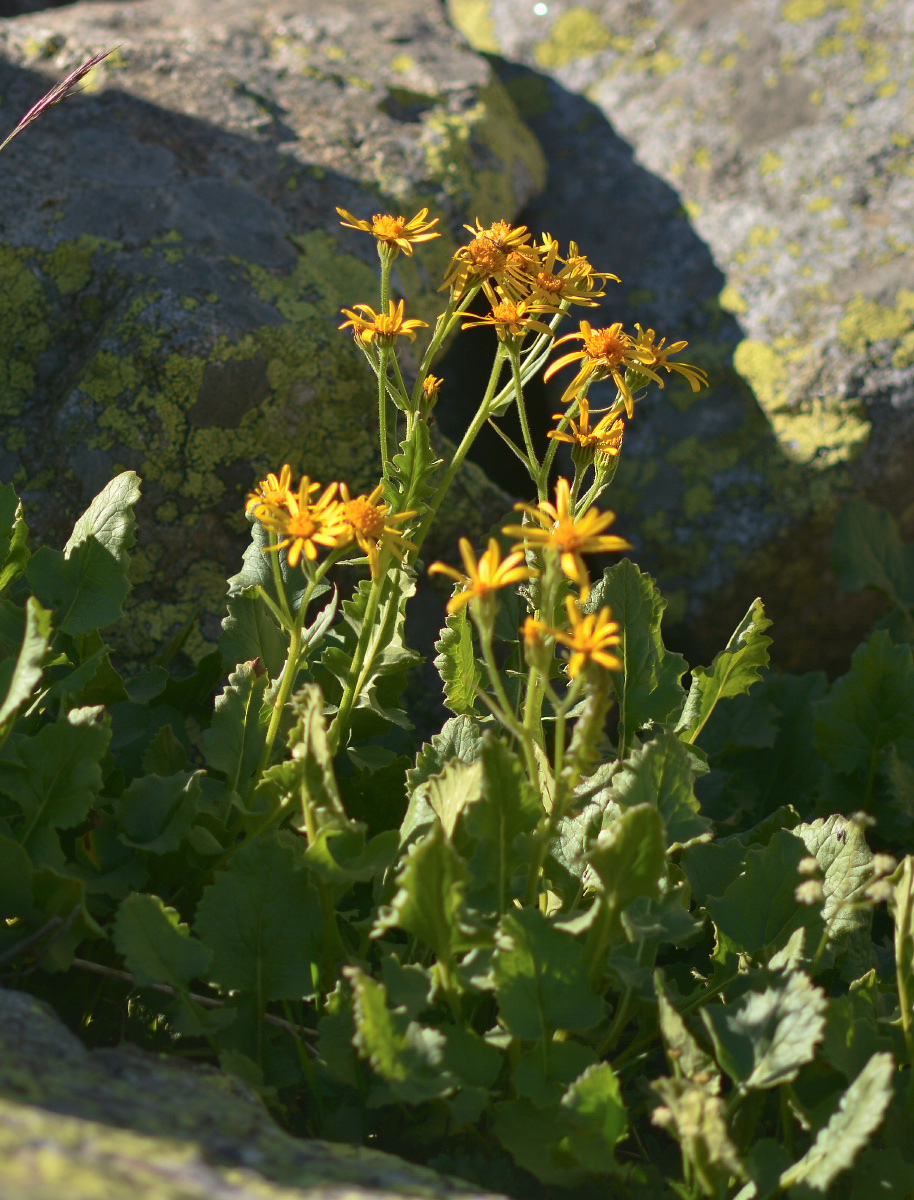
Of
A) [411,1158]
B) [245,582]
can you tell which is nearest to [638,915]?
[411,1158]

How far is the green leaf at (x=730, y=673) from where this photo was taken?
2.13 m

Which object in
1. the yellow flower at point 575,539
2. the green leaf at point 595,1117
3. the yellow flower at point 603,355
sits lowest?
the green leaf at point 595,1117

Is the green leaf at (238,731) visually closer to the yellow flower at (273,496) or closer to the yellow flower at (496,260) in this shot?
the yellow flower at (273,496)

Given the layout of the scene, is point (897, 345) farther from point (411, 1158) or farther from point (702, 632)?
point (411, 1158)

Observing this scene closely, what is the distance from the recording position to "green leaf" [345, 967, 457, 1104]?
4.54 feet

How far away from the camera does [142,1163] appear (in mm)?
1031

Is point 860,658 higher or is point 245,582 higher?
point 245,582

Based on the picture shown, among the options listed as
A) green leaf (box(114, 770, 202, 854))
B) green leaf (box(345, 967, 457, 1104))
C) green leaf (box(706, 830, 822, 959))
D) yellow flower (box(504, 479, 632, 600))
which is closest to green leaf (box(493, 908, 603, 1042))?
green leaf (box(345, 967, 457, 1104))

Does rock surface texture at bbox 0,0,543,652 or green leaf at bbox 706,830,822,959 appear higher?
rock surface texture at bbox 0,0,543,652

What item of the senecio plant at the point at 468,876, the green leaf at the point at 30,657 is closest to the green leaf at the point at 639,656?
the senecio plant at the point at 468,876

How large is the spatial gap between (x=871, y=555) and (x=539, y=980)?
2.03 meters

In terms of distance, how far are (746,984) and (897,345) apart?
2.59 m

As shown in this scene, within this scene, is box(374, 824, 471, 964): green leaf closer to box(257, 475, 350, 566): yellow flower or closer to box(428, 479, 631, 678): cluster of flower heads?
box(428, 479, 631, 678): cluster of flower heads

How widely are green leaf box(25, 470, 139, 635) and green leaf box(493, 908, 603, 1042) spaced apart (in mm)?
1044
